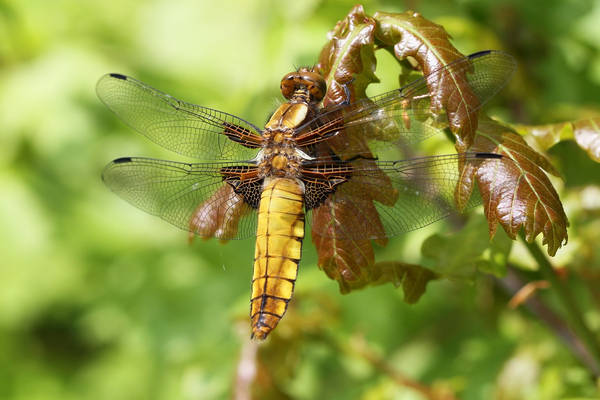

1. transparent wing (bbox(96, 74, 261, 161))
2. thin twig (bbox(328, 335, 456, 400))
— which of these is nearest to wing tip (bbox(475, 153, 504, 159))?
transparent wing (bbox(96, 74, 261, 161))

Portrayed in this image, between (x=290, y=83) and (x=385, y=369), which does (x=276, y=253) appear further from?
(x=385, y=369)

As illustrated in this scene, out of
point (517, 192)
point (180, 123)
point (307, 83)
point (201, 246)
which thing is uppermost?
point (201, 246)

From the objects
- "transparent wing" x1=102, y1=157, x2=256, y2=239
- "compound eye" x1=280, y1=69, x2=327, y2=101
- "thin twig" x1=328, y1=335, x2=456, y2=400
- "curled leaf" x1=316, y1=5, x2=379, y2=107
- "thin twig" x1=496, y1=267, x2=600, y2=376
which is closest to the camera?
"curled leaf" x1=316, y1=5, x2=379, y2=107

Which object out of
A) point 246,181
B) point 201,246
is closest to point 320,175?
point 246,181

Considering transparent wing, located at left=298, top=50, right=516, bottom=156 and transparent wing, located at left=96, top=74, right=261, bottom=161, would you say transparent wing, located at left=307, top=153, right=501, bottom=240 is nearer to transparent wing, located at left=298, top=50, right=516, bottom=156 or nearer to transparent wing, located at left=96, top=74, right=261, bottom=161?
transparent wing, located at left=298, top=50, right=516, bottom=156

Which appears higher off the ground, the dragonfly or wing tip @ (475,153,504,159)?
the dragonfly

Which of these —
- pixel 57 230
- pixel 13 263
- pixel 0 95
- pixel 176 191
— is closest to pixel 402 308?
pixel 176 191
